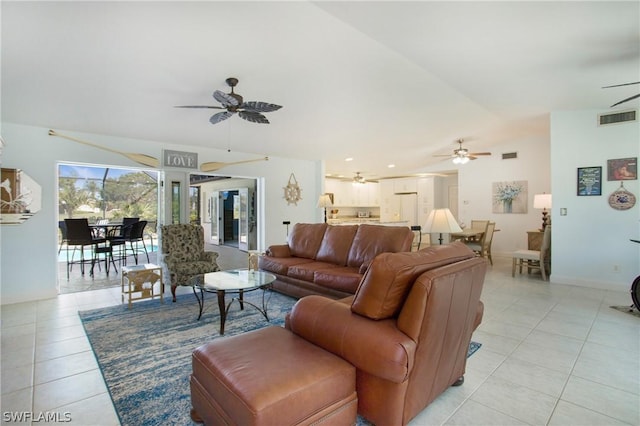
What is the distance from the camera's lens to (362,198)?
11.3 meters

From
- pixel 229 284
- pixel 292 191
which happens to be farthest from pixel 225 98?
pixel 292 191

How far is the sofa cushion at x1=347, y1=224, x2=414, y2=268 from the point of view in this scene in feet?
12.2

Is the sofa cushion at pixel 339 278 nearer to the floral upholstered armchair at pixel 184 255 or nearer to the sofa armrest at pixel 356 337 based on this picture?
the sofa armrest at pixel 356 337

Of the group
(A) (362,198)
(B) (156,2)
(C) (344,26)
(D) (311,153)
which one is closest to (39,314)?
(B) (156,2)

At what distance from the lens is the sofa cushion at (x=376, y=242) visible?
3709mm

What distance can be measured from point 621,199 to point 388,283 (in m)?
5.18

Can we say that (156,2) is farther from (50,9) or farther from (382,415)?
(382,415)

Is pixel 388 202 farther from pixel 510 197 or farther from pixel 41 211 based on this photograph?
pixel 41 211

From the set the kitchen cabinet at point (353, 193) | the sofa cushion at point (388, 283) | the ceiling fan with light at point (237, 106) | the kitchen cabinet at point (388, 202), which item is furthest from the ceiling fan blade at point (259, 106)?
the kitchen cabinet at point (388, 202)

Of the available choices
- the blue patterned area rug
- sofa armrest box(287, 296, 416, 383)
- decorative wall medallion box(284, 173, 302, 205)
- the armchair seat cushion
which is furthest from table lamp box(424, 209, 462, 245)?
decorative wall medallion box(284, 173, 302, 205)

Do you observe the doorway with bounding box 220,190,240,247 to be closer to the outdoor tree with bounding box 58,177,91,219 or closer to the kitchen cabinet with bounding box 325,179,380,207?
the kitchen cabinet with bounding box 325,179,380,207

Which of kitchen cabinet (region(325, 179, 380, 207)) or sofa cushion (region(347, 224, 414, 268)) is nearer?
sofa cushion (region(347, 224, 414, 268))

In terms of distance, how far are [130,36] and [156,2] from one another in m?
0.58

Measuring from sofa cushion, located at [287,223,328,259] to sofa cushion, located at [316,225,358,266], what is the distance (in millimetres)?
138
